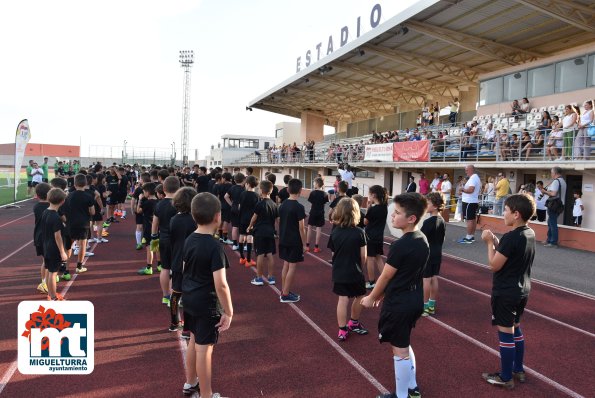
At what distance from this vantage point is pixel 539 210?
1362 centimetres

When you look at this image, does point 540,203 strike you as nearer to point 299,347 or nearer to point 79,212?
point 299,347

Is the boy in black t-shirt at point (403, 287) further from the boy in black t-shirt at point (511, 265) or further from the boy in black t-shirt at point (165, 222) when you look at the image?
the boy in black t-shirt at point (165, 222)

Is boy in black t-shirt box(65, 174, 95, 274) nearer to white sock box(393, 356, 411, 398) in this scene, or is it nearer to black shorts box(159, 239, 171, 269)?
black shorts box(159, 239, 171, 269)

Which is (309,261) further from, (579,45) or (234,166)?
(234,166)

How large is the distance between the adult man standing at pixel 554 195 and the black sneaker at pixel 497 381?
28.8 feet

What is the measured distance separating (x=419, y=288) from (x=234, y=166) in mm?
50731

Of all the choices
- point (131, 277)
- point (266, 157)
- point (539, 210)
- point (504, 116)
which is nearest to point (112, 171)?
point (131, 277)

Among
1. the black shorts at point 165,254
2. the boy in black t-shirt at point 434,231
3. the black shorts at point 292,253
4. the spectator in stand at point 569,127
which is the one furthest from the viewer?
the spectator in stand at point 569,127

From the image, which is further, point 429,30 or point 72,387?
point 429,30

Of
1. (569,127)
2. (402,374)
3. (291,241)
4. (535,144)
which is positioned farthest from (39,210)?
(535,144)

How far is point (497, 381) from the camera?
13.7 feet

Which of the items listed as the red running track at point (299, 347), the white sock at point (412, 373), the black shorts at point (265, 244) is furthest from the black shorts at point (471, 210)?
the white sock at point (412, 373)

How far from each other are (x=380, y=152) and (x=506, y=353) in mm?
19339

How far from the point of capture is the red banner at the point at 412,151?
1920 centimetres
